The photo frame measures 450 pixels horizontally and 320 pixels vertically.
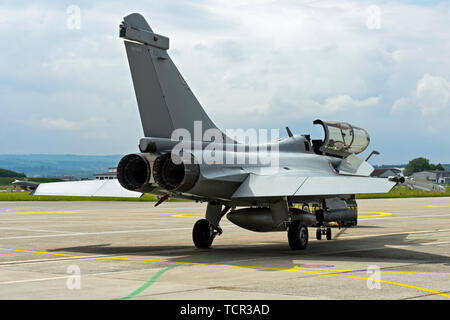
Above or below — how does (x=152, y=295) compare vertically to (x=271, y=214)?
below

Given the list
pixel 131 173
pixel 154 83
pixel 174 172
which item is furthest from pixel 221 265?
pixel 154 83

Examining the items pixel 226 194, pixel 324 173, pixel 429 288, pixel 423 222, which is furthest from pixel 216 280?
pixel 423 222

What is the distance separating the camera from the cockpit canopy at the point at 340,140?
57.8 feet

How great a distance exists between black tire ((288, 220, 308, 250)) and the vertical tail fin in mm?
3502

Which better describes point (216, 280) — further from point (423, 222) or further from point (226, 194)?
point (423, 222)

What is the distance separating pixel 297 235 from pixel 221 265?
3.41 meters

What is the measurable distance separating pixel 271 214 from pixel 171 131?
3.36 meters

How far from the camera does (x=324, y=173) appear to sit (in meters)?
16.9

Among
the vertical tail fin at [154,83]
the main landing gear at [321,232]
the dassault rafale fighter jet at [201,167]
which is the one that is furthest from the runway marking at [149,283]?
the main landing gear at [321,232]

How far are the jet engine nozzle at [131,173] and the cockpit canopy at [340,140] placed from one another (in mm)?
6094

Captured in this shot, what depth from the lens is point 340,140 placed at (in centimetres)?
1789

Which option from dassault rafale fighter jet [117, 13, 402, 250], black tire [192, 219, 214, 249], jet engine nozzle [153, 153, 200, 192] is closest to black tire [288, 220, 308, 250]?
dassault rafale fighter jet [117, 13, 402, 250]
